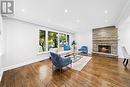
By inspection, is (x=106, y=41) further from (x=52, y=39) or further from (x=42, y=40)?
(x=42, y=40)

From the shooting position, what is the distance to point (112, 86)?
2.52 meters

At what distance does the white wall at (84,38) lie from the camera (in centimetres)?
878

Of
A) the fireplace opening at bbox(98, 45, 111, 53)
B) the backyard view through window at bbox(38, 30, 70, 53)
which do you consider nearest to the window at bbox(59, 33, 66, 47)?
the backyard view through window at bbox(38, 30, 70, 53)

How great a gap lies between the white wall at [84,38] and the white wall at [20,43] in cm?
536

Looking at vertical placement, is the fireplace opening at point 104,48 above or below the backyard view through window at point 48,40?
below

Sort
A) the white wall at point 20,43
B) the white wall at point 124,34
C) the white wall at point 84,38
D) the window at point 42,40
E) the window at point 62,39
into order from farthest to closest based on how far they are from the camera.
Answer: the white wall at point 84,38 → the window at point 62,39 → the white wall at point 124,34 → the window at point 42,40 → the white wall at point 20,43

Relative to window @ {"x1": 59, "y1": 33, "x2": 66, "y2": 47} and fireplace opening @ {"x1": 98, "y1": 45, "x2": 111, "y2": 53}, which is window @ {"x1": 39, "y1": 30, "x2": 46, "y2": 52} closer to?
window @ {"x1": 59, "y1": 33, "x2": 66, "y2": 47}

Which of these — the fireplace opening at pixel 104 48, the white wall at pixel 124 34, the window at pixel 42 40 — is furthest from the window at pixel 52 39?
the white wall at pixel 124 34

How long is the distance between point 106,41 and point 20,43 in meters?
6.61

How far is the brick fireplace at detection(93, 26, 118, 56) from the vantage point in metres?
7.06

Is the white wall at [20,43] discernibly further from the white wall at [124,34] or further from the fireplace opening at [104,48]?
the white wall at [124,34]

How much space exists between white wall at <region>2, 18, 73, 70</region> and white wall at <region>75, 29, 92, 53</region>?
211 inches

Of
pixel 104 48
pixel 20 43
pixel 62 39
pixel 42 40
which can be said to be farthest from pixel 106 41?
pixel 20 43

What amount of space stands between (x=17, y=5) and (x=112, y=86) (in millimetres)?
4001
